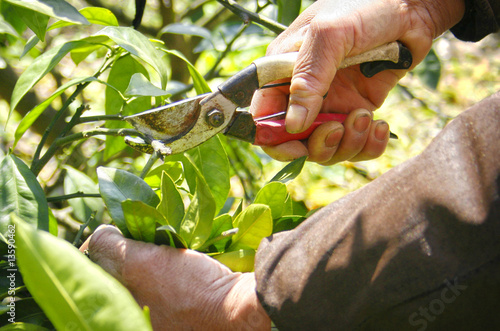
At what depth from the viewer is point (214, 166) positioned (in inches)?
36.4

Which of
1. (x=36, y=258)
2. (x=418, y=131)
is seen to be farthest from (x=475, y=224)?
(x=418, y=131)

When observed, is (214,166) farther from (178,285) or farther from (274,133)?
(178,285)

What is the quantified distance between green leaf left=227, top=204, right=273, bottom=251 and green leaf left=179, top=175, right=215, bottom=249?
0.06 metres

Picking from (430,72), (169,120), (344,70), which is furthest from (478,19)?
(169,120)

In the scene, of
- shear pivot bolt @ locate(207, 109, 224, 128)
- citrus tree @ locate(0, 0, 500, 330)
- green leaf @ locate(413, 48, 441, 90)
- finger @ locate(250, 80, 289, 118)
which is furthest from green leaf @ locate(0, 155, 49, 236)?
green leaf @ locate(413, 48, 441, 90)

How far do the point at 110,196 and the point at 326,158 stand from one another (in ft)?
1.97

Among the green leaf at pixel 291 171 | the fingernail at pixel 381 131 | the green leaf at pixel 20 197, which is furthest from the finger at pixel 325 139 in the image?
the green leaf at pixel 20 197

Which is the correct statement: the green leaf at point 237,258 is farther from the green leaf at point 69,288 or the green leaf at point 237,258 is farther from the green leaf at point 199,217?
the green leaf at point 69,288

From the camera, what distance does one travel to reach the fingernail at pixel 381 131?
3.75 feet

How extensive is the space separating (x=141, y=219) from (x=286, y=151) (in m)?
0.50

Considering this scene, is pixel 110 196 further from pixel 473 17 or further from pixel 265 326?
pixel 473 17

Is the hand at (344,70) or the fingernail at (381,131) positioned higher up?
the hand at (344,70)

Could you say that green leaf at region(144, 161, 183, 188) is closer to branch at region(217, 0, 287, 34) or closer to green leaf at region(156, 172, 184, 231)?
green leaf at region(156, 172, 184, 231)

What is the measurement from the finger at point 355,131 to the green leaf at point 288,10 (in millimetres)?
331
